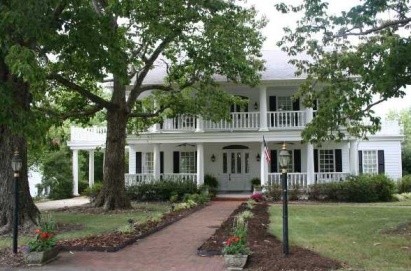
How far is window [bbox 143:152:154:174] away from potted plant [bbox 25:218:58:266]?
70.4 ft

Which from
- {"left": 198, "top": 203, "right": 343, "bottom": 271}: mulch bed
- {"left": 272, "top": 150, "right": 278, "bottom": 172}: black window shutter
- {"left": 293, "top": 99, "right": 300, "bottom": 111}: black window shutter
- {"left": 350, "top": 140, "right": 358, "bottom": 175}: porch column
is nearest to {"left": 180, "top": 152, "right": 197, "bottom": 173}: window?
{"left": 272, "top": 150, "right": 278, "bottom": 172}: black window shutter

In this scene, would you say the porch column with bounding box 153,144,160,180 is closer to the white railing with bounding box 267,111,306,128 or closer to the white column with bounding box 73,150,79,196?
the white railing with bounding box 267,111,306,128

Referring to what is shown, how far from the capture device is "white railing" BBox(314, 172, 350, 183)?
27547 mm

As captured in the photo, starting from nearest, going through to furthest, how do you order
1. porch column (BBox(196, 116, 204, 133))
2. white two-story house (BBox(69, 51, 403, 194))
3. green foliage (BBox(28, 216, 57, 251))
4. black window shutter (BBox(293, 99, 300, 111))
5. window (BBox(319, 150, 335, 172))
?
green foliage (BBox(28, 216, 57, 251)) → white two-story house (BBox(69, 51, 403, 194)) → porch column (BBox(196, 116, 204, 133)) → black window shutter (BBox(293, 99, 300, 111)) → window (BBox(319, 150, 335, 172))

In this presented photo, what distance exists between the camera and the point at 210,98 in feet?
79.2

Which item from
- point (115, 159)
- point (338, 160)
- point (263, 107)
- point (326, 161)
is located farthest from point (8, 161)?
point (338, 160)

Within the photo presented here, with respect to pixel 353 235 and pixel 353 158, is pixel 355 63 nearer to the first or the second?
pixel 353 235

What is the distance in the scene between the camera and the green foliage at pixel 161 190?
2716cm

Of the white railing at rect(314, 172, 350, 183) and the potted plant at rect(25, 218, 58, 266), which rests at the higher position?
the white railing at rect(314, 172, 350, 183)

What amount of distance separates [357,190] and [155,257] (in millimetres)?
17047

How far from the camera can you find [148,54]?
896 inches

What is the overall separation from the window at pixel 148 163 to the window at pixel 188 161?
201 centimetres

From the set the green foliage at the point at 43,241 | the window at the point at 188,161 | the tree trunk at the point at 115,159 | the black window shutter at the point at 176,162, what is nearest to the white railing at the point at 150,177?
the black window shutter at the point at 176,162

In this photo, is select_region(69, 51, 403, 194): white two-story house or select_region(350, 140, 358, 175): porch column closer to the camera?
select_region(69, 51, 403, 194): white two-story house
